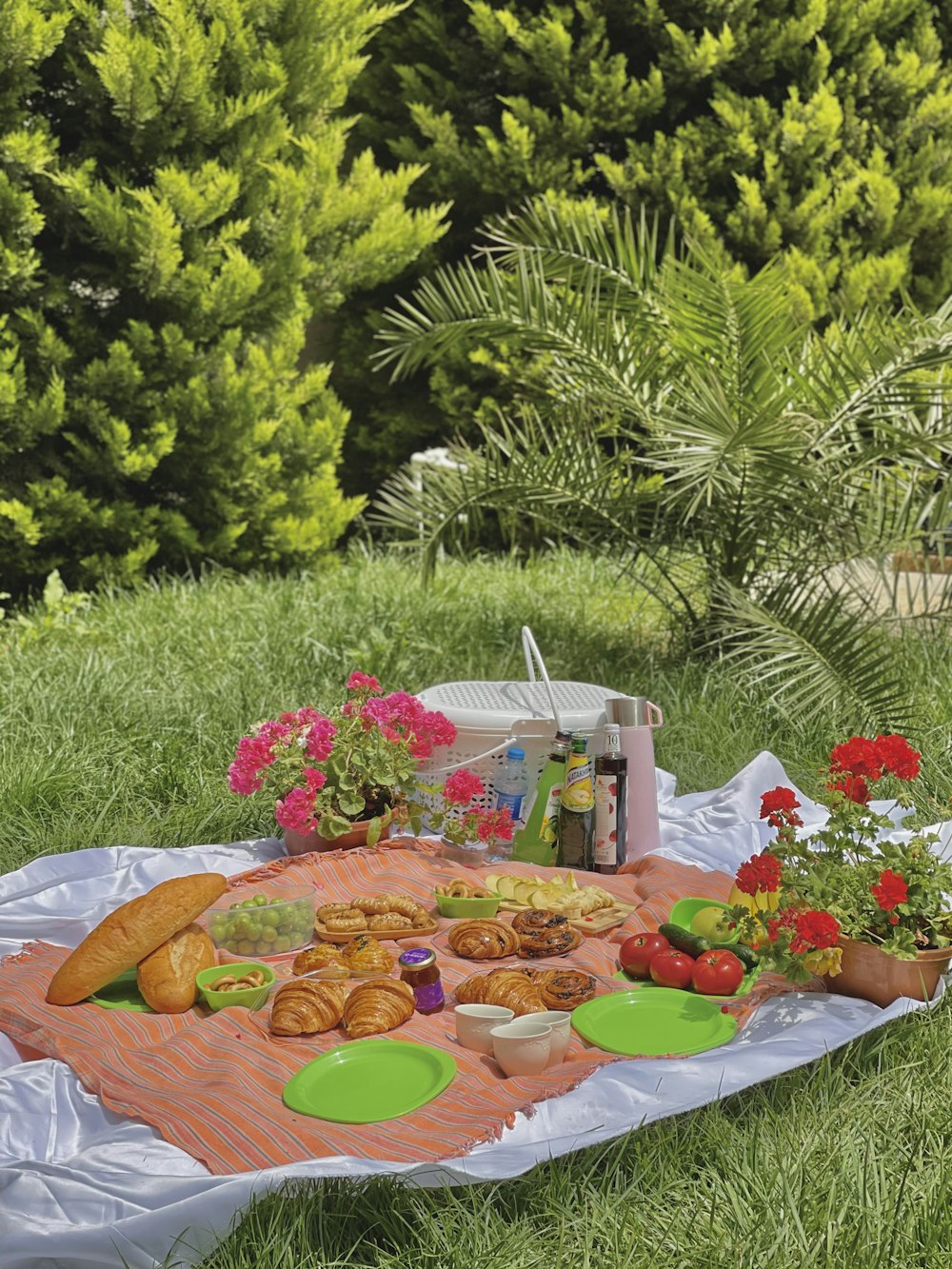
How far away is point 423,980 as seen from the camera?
253cm

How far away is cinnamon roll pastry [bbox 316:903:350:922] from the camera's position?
9.60 ft

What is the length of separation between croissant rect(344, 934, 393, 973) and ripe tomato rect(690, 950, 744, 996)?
68cm

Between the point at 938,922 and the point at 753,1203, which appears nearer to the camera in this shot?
the point at 753,1203

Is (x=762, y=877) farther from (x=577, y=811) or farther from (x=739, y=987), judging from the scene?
(x=577, y=811)

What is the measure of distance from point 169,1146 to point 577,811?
154 cm

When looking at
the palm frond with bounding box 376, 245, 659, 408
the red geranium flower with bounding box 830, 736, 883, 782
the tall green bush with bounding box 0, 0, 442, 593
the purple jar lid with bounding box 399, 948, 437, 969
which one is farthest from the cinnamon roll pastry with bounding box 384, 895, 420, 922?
the tall green bush with bounding box 0, 0, 442, 593

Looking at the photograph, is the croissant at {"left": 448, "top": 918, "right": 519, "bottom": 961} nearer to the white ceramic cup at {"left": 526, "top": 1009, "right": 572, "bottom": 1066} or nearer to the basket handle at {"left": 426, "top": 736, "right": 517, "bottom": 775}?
the white ceramic cup at {"left": 526, "top": 1009, "right": 572, "bottom": 1066}

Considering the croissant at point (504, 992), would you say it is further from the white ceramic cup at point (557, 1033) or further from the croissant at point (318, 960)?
the croissant at point (318, 960)

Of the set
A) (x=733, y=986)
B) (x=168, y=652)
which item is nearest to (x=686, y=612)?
(x=168, y=652)

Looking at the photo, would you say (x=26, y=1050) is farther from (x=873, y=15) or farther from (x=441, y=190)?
(x=873, y=15)

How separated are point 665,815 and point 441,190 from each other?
6496mm

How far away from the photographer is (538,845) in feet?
11.2

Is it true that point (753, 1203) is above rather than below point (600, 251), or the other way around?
below

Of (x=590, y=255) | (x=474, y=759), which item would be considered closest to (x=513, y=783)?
(x=474, y=759)
